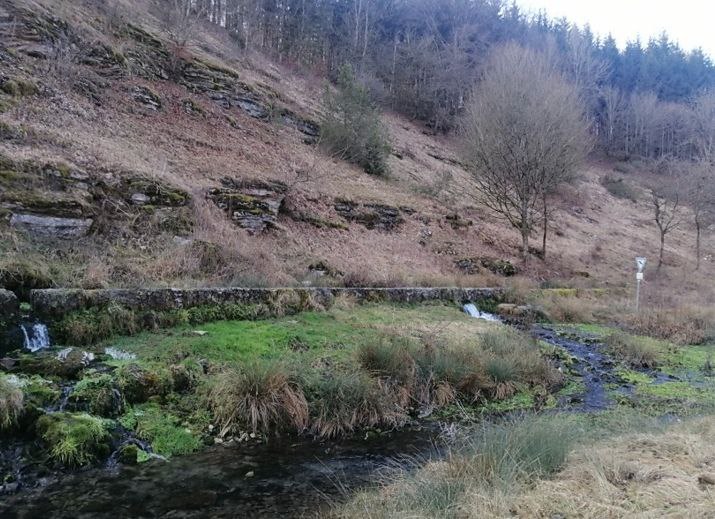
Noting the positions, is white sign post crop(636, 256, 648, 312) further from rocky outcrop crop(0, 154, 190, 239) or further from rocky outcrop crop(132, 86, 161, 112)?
rocky outcrop crop(132, 86, 161, 112)

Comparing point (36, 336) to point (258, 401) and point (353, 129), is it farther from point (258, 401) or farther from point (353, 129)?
point (353, 129)

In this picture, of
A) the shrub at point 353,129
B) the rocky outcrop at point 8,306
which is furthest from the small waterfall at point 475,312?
the shrub at point 353,129

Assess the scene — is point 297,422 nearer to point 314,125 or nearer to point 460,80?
point 314,125

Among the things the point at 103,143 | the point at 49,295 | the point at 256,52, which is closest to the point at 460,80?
the point at 256,52

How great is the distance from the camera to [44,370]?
6.56m

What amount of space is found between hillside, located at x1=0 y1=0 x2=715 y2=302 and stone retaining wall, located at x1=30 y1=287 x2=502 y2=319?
2.57 ft

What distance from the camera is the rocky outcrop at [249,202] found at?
1625 centimetres

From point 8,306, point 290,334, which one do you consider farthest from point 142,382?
point 290,334

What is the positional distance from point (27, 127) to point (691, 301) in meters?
22.8

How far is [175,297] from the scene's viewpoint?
935 cm

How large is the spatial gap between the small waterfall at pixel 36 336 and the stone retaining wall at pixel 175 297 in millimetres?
283

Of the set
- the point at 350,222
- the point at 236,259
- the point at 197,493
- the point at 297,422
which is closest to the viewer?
the point at 197,493

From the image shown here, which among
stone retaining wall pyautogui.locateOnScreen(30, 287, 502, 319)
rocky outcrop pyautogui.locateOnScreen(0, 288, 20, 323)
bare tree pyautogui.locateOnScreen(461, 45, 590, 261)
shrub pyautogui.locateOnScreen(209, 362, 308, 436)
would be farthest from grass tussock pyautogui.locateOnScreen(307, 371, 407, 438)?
bare tree pyautogui.locateOnScreen(461, 45, 590, 261)

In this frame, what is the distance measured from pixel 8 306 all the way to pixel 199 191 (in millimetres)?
8826
